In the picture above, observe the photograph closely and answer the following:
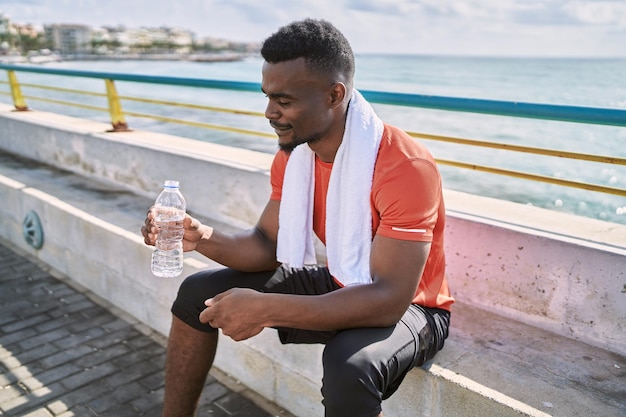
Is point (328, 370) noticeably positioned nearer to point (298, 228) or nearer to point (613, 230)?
point (298, 228)

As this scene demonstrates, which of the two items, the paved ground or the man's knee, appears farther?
the paved ground

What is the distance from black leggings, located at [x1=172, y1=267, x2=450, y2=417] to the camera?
1749 millimetres

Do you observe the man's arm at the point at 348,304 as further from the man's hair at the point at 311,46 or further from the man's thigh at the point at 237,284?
the man's hair at the point at 311,46

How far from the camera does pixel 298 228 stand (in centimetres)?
243

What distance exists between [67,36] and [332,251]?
19603 centimetres

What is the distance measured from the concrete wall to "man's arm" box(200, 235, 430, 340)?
80cm

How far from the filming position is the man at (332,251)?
1893 millimetres

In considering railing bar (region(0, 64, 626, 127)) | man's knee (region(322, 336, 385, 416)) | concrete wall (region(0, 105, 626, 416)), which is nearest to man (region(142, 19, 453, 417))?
man's knee (region(322, 336, 385, 416))

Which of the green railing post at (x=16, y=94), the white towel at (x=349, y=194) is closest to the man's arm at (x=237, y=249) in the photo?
the white towel at (x=349, y=194)

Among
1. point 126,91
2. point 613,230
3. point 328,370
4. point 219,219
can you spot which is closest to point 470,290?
point 613,230

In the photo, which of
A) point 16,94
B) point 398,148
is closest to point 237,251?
point 398,148

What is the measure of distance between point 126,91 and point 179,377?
4233 centimetres

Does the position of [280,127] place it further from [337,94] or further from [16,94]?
[16,94]

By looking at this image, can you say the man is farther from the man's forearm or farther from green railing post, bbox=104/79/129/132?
green railing post, bbox=104/79/129/132
